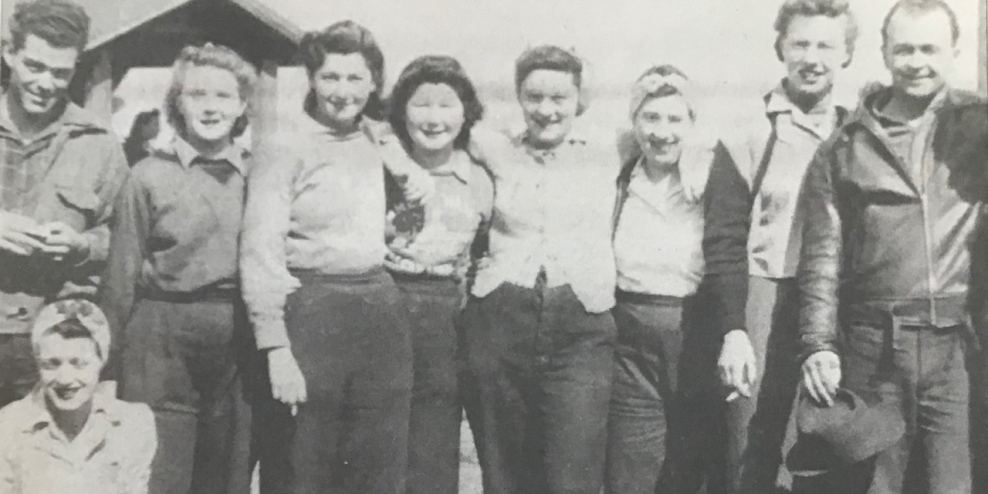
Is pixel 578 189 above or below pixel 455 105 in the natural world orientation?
below

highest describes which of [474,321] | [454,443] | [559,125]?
[559,125]

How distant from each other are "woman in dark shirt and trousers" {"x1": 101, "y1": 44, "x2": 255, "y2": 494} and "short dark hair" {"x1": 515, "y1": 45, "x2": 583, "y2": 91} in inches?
16.7

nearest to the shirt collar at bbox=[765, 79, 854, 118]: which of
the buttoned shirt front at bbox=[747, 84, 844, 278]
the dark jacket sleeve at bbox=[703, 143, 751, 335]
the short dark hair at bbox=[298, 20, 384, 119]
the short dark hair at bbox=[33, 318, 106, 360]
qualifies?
the buttoned shirt front at bbox=[747, 84, 844, 278]

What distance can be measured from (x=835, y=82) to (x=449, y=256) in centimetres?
68

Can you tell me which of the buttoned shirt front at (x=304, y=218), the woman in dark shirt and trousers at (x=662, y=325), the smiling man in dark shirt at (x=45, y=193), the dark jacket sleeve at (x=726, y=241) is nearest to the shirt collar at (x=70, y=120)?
the smiling man in dark shirt at (x=45, y=193)

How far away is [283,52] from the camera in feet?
4.19

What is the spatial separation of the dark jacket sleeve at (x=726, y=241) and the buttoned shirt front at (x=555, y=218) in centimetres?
15

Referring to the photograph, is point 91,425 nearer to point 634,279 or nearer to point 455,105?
point 455,105

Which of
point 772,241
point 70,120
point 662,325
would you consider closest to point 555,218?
point 662,325

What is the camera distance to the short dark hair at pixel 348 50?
1.27m

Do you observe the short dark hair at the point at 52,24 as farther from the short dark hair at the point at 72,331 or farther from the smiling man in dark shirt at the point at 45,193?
the short dark hair at the point at 72,331

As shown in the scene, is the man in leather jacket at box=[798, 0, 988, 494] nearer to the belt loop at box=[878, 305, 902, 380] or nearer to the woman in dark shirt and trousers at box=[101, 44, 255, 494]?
the belt loop at box=[878, 305, 902, 380]

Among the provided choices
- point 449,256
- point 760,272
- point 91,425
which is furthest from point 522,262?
point 91,425

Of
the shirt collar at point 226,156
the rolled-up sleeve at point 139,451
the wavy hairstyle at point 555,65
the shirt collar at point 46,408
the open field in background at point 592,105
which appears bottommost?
the rolled-up sleeve at point 139,451
